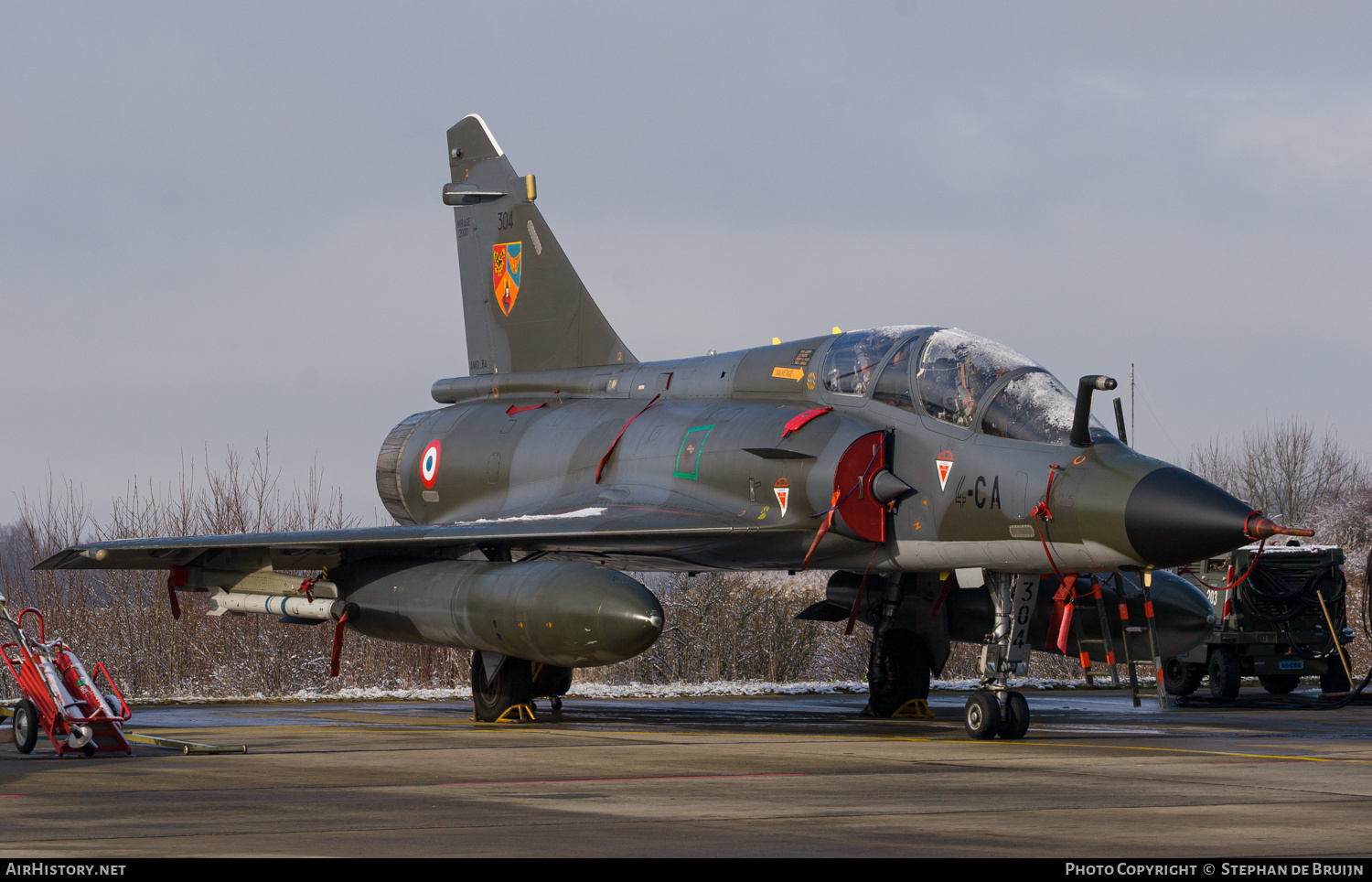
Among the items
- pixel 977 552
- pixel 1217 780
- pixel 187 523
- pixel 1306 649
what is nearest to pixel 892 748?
pixel 977 552

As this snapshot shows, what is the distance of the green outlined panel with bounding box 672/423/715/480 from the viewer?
13.5 m

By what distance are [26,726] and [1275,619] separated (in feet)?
42.8

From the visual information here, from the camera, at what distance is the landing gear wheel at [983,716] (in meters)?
11.1

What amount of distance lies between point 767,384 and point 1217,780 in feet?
20.1

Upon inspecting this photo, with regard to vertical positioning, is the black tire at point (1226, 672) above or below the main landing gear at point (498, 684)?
below

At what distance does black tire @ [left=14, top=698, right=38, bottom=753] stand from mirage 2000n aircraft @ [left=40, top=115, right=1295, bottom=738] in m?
3.29

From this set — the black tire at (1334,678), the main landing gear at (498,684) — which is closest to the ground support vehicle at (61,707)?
the main landing gear at (498,684)

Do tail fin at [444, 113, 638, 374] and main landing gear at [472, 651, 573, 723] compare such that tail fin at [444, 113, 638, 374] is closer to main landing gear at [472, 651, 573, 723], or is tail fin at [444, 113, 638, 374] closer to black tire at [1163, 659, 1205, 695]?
main landing gear at [472, 651, 573, 723]

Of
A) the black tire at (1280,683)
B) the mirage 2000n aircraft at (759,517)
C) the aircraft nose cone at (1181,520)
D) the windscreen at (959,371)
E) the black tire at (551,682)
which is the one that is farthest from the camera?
the black tire at (1280,683)

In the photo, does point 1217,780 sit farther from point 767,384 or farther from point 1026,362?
point 767,384

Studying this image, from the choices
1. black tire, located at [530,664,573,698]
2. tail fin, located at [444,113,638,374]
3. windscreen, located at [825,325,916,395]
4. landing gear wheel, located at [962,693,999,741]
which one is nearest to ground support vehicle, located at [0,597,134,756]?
black tire, located at [530,664,573,698]

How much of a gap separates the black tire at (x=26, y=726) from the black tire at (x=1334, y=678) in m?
13.9

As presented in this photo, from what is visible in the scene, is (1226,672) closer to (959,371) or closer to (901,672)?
(901,672)

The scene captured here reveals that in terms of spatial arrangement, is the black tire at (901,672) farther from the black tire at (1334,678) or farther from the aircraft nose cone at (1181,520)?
the black tire at (1334,678)
